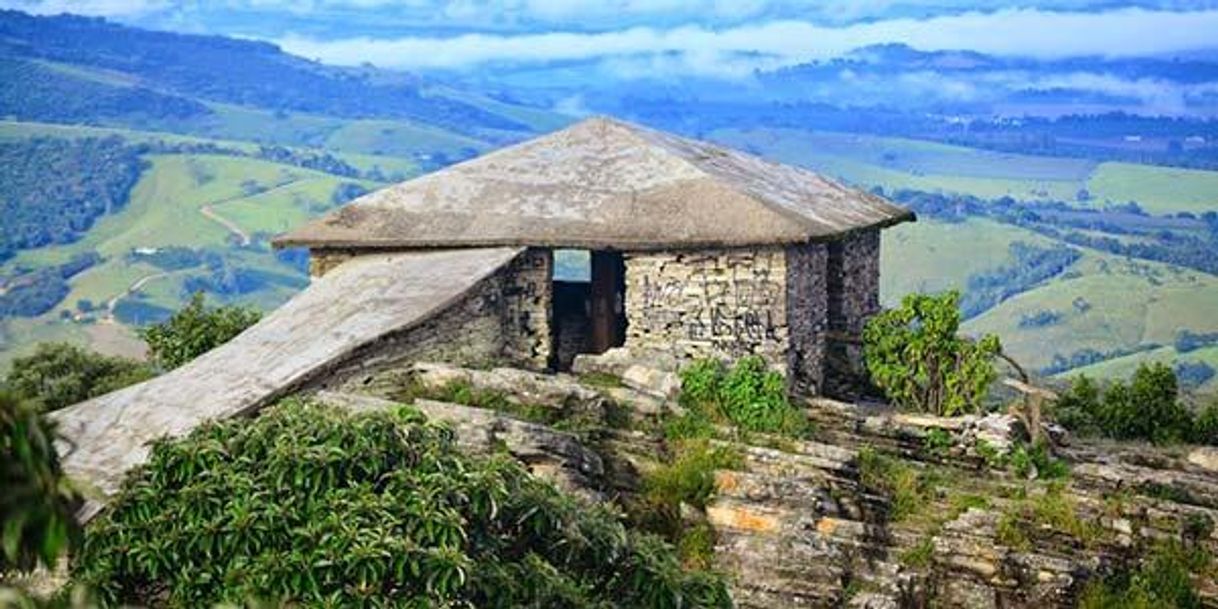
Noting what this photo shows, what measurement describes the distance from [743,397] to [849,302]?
4.83 metres

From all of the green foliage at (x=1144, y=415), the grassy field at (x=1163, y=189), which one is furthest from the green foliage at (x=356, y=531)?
the grassy field at (x=1163, y=189)

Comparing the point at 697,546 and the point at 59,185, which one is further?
the point at 59,185

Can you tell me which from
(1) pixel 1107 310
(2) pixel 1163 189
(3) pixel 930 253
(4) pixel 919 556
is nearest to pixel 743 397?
(4) pixel 919 556

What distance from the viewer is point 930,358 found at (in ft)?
67.1

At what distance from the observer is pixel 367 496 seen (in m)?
11.9

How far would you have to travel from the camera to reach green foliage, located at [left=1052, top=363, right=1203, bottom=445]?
69.8ft

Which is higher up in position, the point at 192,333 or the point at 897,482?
the point at 192,333

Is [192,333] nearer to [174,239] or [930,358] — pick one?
[930,358]

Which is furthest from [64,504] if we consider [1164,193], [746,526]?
[1164,193]

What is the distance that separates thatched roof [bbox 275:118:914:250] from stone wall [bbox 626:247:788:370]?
1.06 feet

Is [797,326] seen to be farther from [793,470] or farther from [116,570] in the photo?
[116,570]

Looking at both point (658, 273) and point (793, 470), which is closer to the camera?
point (793, 470)

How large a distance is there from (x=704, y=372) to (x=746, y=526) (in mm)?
3324

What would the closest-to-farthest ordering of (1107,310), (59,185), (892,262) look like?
1. (1107,310)
2. (892,262)
3. (59,185)
